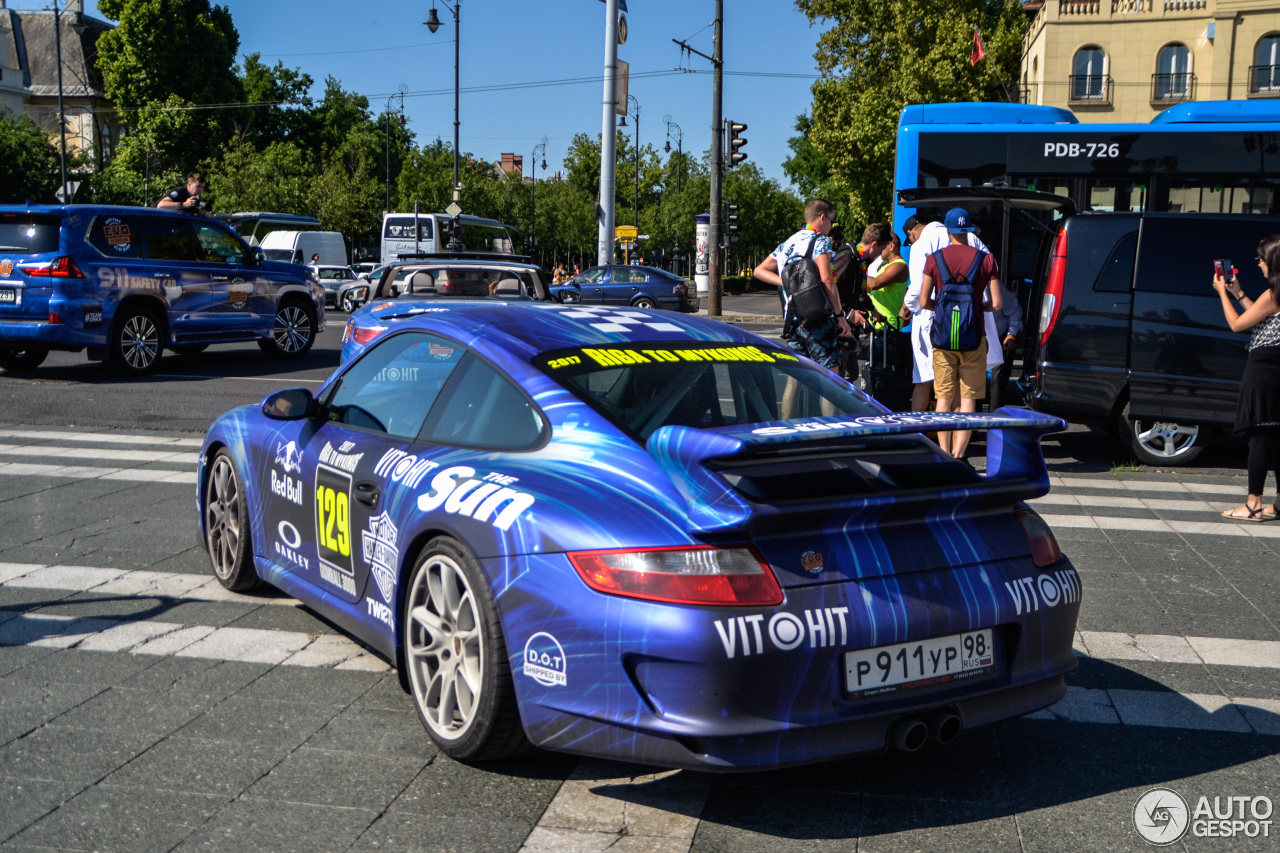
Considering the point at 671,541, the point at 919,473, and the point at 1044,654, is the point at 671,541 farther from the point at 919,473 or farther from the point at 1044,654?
the point at 1044,654

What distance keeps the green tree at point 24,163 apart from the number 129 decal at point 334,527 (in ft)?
173

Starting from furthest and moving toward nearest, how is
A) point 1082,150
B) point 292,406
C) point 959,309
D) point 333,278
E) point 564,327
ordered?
point 333,278 → point 1082,150 → point 959,309 → point 292,406 → point 564,327

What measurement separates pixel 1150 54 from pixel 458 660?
153 ft

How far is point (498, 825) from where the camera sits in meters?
3.08

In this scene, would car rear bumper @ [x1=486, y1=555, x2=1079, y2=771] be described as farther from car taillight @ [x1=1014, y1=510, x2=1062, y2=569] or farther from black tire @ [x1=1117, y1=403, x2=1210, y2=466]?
black tire @ [x1=1117, y1=403, x2=1210, y2=466]

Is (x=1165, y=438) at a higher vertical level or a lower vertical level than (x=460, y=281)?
lower

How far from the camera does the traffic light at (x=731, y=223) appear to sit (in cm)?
3171

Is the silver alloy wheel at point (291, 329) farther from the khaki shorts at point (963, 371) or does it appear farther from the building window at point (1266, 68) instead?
the building window at point (1266, 68)

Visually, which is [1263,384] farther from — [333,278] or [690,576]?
[333,278]

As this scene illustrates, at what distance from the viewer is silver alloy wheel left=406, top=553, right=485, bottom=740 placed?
3320 millimetres

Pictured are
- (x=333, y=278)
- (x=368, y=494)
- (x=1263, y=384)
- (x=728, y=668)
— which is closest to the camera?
(x=728, y=668)

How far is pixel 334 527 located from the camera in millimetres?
4137

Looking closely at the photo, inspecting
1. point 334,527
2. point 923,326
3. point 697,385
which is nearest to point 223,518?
point 334,527

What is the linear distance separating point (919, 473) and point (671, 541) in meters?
0.83
